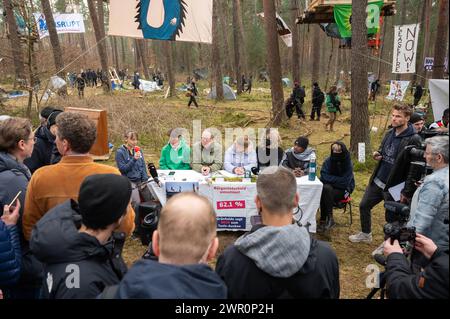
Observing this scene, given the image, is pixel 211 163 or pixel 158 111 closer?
pixel 211 163

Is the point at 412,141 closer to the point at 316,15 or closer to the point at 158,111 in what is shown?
the point at 316,15

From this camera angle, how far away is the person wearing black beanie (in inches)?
56.5

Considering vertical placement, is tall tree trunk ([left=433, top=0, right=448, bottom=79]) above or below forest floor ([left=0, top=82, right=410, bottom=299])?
above

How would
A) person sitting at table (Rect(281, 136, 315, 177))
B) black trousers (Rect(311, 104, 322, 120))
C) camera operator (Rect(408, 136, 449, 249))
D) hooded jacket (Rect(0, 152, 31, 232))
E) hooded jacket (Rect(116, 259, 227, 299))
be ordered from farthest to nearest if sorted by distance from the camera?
1. black trousers (Rect(311, 104, 322, 120))
2. person sitting at table (Rect(281, 136, 315, 177))
3. camera operator (Rect(408, 136, 449, 249))
4. hooded jacket (Rect(0, 152, 31, 232))
5. hooded jacket (Rect(116, 259, 227, 299))

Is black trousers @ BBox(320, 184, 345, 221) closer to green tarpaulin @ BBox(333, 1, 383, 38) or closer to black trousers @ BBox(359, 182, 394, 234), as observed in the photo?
black trousers @ BBox(359, 182, 394, 234)

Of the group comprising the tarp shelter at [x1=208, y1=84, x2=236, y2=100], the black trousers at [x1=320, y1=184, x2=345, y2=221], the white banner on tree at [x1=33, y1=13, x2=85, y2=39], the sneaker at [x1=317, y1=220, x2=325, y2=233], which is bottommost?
the sneaker at [x1=317, y1=220, x2=325, y2=233]

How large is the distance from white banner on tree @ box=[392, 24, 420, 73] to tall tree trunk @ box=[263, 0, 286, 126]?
3.88m

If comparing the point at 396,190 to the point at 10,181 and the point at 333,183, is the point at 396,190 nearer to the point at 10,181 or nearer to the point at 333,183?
the point at 333,183

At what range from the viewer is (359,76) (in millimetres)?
7844

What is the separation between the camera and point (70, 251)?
1.47 meters

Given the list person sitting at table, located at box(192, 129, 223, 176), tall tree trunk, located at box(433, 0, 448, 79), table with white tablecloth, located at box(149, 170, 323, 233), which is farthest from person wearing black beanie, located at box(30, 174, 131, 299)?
tall tree trunk, located at box(433, 0, 448, 79)

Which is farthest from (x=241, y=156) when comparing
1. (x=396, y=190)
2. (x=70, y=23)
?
(x=70, y=23)

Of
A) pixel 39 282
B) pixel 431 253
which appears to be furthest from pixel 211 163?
pixel 431 253

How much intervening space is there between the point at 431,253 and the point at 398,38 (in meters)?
7.51
